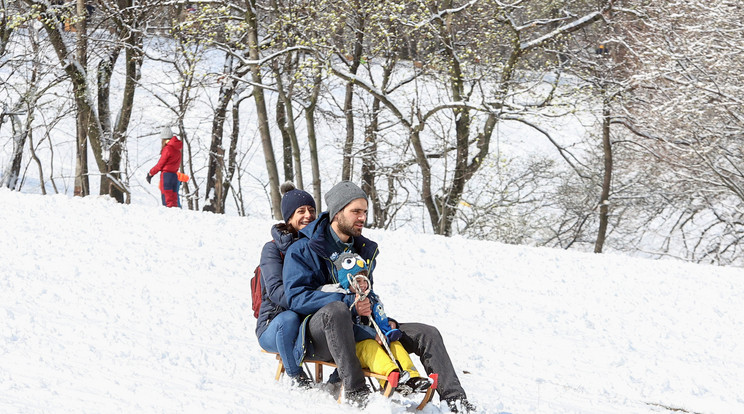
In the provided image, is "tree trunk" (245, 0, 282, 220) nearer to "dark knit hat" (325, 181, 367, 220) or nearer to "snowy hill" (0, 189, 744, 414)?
"snowy hill" (0, 189, 744, 414)

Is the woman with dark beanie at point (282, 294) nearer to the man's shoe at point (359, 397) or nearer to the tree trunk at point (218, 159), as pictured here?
the man's shoe at point (359, 397)

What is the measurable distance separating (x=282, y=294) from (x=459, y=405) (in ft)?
4.02

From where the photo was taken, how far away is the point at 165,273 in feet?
26.6

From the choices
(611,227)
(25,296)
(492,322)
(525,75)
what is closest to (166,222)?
(25,296)

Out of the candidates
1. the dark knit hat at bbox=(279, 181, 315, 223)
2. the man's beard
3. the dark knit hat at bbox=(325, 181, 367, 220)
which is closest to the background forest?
the dark knit hat at bbox=(279, 181, 315, 223)

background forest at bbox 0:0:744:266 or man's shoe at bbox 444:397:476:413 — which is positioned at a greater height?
background forest at bbox 0:0:744:266

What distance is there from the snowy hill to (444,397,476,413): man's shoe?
15cm

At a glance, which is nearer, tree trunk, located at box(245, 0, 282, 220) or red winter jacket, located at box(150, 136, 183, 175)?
red winter jacket, located at box(150, 136, 183, 175)

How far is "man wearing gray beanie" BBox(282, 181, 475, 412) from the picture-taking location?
4023 millimetres

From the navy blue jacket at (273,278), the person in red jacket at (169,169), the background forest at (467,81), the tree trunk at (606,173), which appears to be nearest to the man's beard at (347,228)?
the navy blue jacket at (273,278)

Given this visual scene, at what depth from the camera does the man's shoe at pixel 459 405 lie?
4.00 m

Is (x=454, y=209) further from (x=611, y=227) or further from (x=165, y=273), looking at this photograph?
(x=165, y=273)

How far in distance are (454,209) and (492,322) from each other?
38.3 feet

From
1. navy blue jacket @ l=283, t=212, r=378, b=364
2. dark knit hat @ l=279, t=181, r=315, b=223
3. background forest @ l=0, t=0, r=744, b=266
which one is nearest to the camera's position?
navy blue jacket @ l=283, t=212, r=378, b=364
